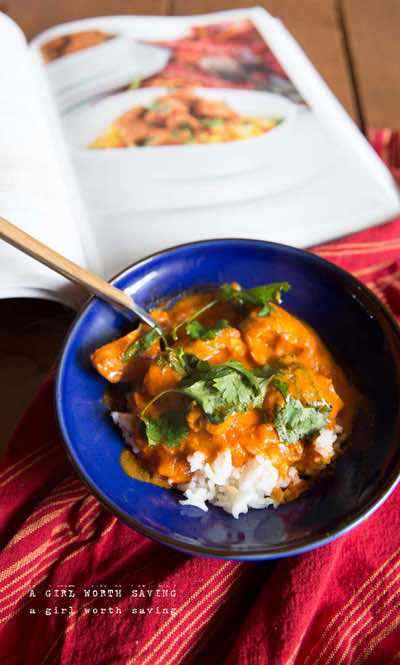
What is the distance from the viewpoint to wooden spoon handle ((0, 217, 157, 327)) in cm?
98

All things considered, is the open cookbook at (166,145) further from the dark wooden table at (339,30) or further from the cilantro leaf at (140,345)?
the cilantro leaf at (140,345)

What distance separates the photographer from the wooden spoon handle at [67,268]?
3.21ft

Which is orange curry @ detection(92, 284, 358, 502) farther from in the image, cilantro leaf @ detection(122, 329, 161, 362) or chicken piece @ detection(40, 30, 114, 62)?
chicken piece @ detection(40, 30, 114, 62)

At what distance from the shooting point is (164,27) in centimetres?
191

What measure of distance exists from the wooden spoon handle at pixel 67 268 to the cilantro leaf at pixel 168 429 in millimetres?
201

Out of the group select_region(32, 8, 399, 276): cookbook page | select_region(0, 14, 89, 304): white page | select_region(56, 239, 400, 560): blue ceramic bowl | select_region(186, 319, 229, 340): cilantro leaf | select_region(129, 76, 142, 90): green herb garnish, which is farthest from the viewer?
select_region(129, 76, 142, 90): green herb garnish

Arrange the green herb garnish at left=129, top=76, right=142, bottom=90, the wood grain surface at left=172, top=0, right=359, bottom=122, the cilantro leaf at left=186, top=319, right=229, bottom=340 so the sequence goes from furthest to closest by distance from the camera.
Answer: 1. the wood grain surface at left=172, top=0, right=359, bottom=122
2. the green herb garnish at left=129, top=76, right=142, bottom=90
3. the cilantro leaf at left=186, top=319, right=229, bottom=340

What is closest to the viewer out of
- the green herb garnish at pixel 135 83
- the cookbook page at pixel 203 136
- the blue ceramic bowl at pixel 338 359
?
the blue ceramic bowl at pixel 338 359

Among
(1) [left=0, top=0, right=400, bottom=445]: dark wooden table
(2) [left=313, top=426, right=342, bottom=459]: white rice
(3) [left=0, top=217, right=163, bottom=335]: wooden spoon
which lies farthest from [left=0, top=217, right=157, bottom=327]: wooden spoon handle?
(1) [left=0, top=0, right=400, bottom=445]: dark wooden table

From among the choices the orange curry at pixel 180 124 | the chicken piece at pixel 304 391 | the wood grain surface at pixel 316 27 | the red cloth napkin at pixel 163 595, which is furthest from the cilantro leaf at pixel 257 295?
the wood grain surface at pixel 316 27

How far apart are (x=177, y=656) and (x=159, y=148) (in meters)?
1.17

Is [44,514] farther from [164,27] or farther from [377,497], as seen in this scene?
[164,27]

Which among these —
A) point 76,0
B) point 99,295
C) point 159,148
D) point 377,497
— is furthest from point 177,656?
point 76,0

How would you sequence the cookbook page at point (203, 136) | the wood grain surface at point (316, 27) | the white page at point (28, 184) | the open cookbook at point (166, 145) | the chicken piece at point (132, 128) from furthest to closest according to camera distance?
the wood grain surface at point (316, 27) < the chicken piece at point (132, 128) < the cookbook page at point (203, 136) < the open cookbook at point (166, 145) < the white page at point (28, 184)
